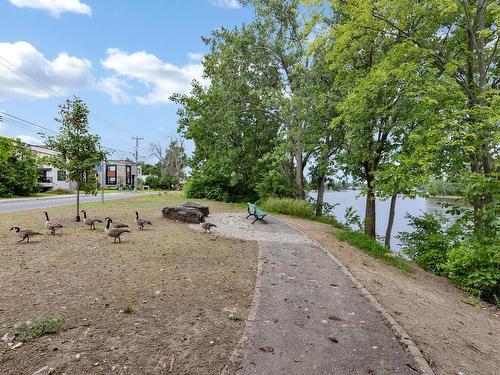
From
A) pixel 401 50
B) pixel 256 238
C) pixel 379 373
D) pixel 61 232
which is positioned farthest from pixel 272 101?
pixel 379 373

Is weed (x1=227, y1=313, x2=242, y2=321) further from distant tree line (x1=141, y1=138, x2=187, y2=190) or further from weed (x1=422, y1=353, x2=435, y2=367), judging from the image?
distant tree line (x1=141, y1=138, x2=187, y2=190)

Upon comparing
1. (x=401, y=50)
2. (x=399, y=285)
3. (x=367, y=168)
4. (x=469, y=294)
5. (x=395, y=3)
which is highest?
(x=395, y=3)

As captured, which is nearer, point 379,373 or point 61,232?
point 379,373

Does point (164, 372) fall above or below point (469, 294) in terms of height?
above

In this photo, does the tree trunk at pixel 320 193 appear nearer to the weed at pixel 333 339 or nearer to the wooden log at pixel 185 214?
the wooden log at pixel 185 214

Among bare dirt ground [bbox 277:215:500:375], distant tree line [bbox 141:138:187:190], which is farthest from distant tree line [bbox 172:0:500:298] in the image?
distant tree line [bbox 141:138:187:190]

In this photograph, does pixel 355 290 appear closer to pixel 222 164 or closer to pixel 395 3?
pixel 395 3

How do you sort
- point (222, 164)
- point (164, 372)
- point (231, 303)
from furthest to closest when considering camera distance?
1. point (222, 164)
2. point (231, 303)
3. point (164, 372)

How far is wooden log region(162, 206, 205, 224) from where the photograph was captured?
39.9ft

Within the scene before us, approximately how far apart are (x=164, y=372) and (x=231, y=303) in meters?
1.72

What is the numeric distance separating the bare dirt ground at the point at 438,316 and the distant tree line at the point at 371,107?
1092mm

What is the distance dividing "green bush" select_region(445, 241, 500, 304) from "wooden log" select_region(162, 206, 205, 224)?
8.35m

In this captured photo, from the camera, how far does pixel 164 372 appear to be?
117 inches

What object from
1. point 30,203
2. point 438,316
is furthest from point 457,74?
point 30,203
